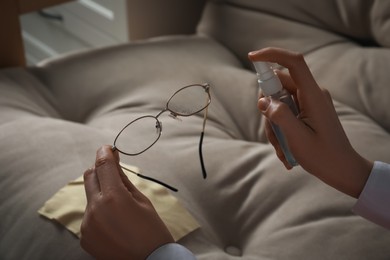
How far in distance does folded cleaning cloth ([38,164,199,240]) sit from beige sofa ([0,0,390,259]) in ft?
0.04

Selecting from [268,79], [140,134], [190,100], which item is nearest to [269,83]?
[268,79]

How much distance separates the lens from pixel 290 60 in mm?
584

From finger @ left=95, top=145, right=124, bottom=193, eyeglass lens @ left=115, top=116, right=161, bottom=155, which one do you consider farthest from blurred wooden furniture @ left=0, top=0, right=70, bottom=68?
finger @ left=95, top=145, right=124, bottom=193

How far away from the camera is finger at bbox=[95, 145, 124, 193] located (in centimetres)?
57

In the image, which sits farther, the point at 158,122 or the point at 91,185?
the point at 158,122

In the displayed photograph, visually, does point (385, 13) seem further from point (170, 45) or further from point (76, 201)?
point (76, 201)

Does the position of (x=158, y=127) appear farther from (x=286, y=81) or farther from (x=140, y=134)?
→ (x=286, y=81)

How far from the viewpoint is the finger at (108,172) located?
1.87ft

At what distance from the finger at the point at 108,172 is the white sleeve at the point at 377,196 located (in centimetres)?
28

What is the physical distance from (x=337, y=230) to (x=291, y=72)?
0.75 feet

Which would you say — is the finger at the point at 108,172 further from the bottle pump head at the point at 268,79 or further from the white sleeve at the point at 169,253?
the bottle pump head at the point at 268,79

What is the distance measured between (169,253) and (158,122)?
0.27 meters

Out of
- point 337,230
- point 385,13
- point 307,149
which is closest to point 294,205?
point 337,230

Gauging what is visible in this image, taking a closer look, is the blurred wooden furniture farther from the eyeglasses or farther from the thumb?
the thumb
